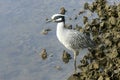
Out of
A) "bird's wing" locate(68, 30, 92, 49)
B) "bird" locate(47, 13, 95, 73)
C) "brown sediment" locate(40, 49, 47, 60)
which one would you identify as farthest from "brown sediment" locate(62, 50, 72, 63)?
"bird's wing" locate(68, 30, 92, 49)

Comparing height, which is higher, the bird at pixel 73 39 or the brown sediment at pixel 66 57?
the bird at pixel 73 39

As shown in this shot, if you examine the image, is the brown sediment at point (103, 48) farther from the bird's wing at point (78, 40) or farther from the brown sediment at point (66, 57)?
the brown sediment at point (66, 57)

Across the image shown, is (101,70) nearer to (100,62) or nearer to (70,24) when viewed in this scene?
(100,62)

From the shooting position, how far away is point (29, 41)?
1586 centimetres

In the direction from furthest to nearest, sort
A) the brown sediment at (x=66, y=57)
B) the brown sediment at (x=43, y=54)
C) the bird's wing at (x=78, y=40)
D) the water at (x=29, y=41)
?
the brown sediment at (x=43, y=54) → the brown sediment at (x=66, y=57) → the water at (x=29, y=41) → the bird's wing at (x=78, y=40)

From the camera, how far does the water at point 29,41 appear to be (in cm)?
1335

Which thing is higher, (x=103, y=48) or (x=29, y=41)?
(x=29, y=41)

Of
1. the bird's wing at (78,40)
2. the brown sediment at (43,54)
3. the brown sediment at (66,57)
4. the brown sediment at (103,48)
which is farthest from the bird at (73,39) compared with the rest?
the brown sediment at (43,54)

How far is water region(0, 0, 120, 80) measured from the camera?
1335 centimetres

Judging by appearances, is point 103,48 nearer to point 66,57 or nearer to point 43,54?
point 66,57

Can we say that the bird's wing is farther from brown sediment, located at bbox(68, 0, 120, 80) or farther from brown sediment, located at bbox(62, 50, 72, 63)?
brown sediment, located at bbox(62, 50, 72, 63)

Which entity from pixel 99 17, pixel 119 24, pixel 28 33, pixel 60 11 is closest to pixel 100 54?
pixel 119 24

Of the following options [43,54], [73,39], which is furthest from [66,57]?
[73,39]

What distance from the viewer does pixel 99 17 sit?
16.4 m
